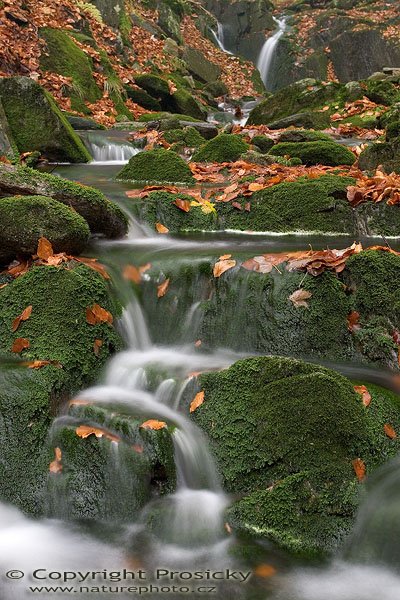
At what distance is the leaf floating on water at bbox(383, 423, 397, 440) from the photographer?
11.2 feet

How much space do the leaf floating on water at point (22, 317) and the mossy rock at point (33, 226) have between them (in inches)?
22.6

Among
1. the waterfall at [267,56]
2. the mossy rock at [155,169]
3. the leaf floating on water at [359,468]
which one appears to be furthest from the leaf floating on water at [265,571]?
the waterfall at [267,56]

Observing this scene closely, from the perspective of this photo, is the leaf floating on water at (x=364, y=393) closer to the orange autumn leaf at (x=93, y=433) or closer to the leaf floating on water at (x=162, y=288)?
the orange autumn leaf at (x=93, y=433)

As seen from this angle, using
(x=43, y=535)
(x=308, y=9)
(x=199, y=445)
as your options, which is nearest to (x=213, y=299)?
(x=199, y=445)

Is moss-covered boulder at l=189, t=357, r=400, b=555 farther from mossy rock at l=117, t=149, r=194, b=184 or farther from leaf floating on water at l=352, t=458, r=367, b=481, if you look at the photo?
mossy rock at l=117, t=149, r=194, b=184

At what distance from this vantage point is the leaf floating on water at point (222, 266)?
447cm

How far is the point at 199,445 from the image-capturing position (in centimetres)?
343

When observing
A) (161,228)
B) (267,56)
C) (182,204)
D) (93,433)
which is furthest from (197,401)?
(267,56)

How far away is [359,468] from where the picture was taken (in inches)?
126

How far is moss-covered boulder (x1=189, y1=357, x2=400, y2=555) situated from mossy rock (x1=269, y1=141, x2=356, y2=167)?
204 inches

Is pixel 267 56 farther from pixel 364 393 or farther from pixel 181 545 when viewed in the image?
pixel 181 545

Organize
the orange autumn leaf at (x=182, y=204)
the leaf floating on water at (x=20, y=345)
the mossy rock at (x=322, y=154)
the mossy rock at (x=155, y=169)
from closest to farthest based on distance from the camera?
the leaf floating on water at (x=20, y=345)
the orange autumn leaf at (x=182, y=204)
the mossy rock at (x=155, y=169)
the mossy rock at (x=322, y=154)

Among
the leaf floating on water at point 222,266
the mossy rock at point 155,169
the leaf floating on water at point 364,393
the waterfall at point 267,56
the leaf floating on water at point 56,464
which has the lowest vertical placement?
the leaf floating on water at point 56,464

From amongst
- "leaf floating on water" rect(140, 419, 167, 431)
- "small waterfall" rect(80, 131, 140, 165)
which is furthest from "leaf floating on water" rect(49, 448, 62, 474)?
"small waterfall" rect(80, 131, 140, 165)
